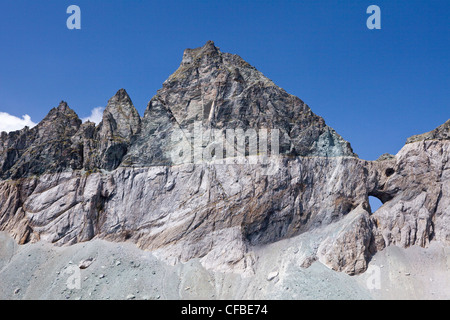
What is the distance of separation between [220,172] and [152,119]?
15.4m

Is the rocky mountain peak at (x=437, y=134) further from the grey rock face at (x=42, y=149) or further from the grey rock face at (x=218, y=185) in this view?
the grey rock face at (x=42, y=149)

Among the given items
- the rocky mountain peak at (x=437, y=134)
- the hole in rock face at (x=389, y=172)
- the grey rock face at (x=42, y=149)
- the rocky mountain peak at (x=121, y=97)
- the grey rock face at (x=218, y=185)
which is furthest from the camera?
the rocky mountain peak at (x=121, y=97)

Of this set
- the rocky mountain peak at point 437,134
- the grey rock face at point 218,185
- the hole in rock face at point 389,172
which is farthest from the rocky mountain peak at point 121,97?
the rocky mountain peak at point 437,134

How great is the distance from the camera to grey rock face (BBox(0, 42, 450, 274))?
5034 cm

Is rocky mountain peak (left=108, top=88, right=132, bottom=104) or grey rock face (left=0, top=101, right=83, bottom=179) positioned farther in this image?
rocky mountain peak (left=108, top=88, right=132, bottom=104)

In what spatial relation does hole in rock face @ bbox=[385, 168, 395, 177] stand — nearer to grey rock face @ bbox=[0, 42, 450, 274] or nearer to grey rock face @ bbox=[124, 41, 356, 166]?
grey rock face @ bbox=[0, 42, 450, 274]

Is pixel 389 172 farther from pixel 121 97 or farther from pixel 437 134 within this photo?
pixel 121 97

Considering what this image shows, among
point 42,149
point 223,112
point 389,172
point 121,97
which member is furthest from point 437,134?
point 42,149

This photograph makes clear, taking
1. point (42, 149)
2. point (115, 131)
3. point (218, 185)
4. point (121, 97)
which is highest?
point (121, 97)

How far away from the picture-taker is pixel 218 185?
53188 millimetres

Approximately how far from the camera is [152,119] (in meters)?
60.3

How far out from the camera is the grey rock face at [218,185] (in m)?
50.3

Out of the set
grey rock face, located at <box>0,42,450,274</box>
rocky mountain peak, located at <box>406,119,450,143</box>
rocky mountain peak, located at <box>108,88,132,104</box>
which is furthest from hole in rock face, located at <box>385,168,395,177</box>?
rocky mountain peak, located at <box>108,88,132,104</box>
